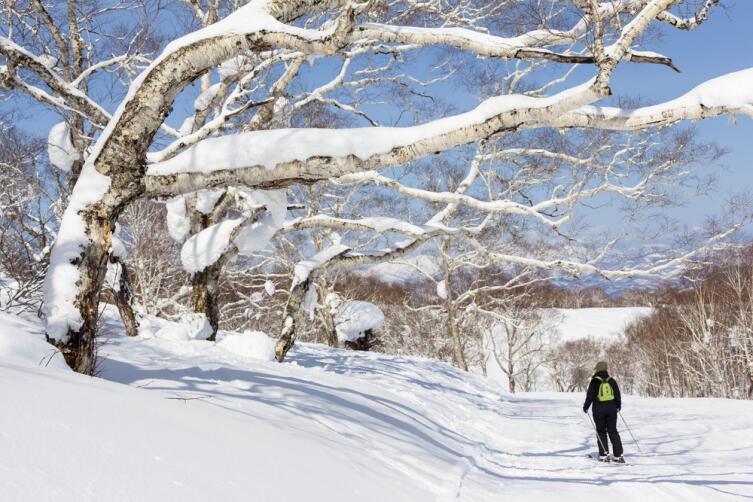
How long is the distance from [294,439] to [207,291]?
590 centimetres

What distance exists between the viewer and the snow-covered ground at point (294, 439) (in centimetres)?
176

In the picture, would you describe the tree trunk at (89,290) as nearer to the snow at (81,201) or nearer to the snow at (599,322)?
the snow at (81,201)

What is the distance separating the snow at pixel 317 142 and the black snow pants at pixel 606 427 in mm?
4569

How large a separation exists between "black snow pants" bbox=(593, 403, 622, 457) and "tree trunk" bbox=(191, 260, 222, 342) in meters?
5.83

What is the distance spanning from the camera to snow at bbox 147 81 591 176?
3598mm

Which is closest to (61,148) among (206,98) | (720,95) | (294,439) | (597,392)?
(206,98)

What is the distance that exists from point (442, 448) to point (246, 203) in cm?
513

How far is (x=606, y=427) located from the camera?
6.59 m

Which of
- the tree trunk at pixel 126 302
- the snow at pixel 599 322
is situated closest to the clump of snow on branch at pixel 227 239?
the tree trunk at pixel 126 302

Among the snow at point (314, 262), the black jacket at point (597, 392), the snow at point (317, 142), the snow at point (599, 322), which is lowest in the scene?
the snow at point (599, 322)

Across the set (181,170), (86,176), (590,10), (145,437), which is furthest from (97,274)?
(590,10)

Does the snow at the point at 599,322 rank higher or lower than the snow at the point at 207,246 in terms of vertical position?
lower

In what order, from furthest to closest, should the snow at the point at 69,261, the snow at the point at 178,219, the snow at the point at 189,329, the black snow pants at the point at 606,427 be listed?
the snow at the point at 178,219 → the snow at the point at 189,329 → the black snow pants at the point at 606,427 → the snow at the point at 69,261

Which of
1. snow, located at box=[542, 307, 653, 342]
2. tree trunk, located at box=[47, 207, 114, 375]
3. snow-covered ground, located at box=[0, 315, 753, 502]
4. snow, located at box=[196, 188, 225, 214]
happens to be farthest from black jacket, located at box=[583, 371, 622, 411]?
snow, located at box=[542, 307, 653, 342]
